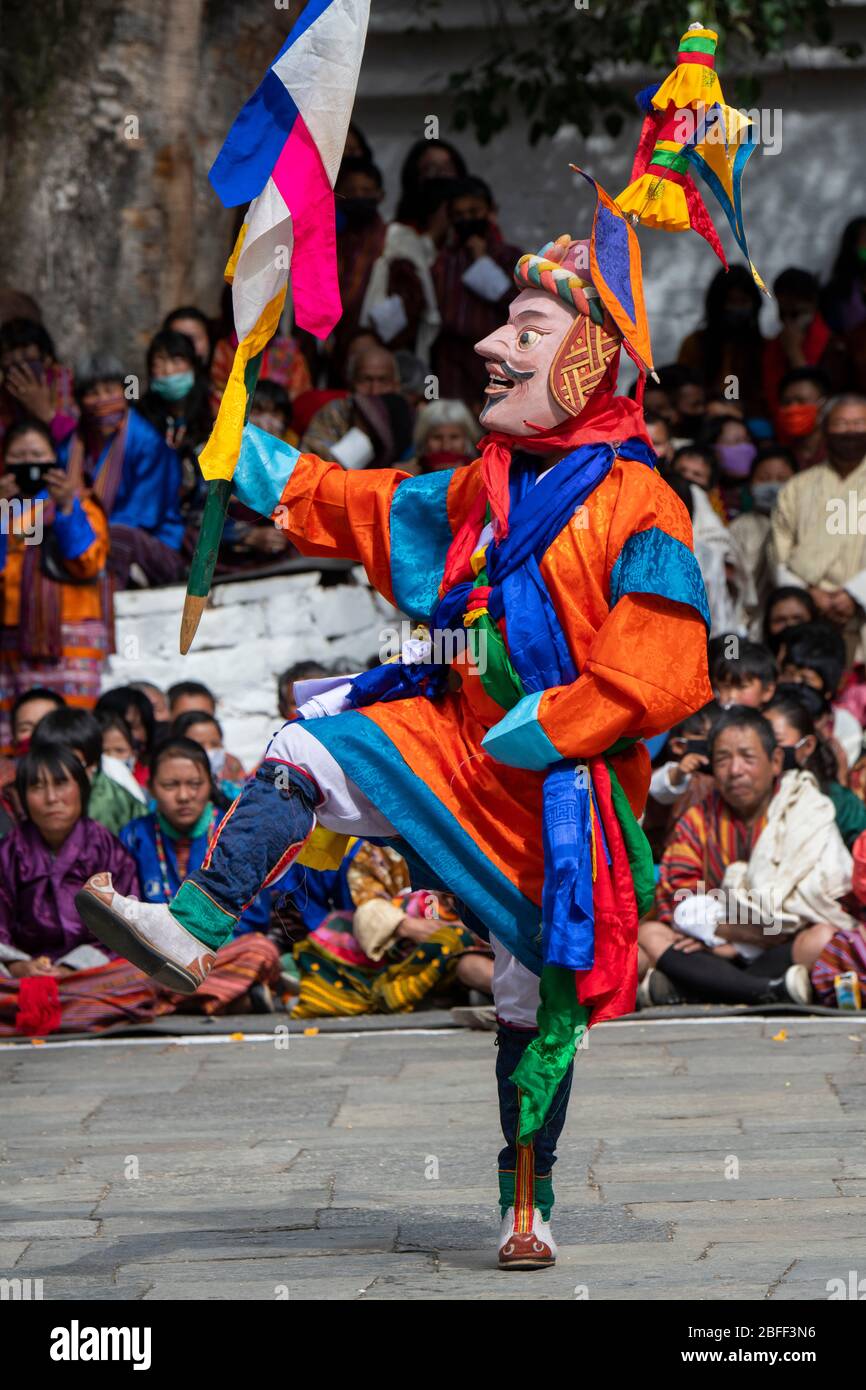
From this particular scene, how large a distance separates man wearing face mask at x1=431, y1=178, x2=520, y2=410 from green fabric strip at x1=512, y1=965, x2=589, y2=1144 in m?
6.78

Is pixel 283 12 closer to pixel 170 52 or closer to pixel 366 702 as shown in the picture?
pixel 170 52

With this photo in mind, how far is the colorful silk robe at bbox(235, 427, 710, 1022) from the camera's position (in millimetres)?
4172

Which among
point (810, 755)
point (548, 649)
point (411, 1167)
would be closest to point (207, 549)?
point (548, 649)

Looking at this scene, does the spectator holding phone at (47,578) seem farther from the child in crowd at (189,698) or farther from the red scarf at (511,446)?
the red scarf at (511,446)

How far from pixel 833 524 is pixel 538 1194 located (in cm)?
557

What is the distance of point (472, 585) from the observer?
4410 millimetres

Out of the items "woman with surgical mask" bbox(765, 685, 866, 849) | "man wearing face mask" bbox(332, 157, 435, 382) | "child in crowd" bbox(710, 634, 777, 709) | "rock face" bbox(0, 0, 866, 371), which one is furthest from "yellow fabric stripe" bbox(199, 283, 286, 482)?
"man wearing face mask" bbox(332, 157, 435, 382)

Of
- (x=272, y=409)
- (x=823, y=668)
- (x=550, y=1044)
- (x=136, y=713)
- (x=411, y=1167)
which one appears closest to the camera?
(x=550, y=1044)

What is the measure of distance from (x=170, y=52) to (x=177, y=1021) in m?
5.14

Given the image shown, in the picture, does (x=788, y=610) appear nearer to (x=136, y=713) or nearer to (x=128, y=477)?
(x=136, y=713)

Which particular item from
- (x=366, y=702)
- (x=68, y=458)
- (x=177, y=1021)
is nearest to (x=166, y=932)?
(x=366, y=702)

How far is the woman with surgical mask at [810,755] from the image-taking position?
7.80m

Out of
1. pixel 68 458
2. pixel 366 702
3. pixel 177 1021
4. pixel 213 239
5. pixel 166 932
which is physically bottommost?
pixel 177 1021

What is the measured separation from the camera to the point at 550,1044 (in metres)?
4.23
